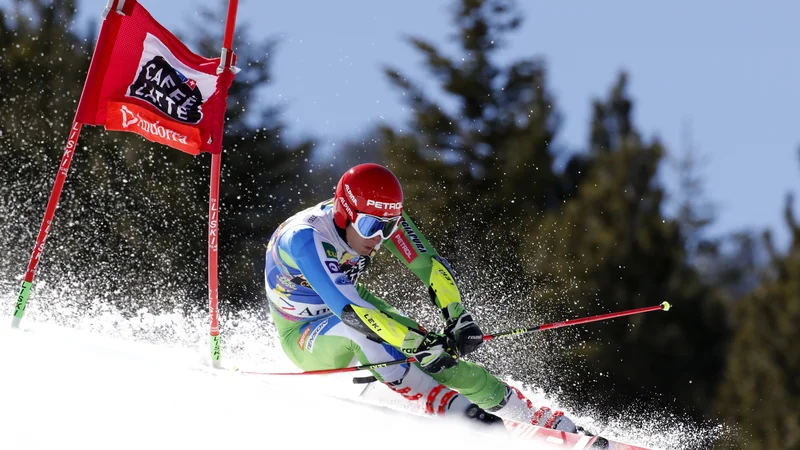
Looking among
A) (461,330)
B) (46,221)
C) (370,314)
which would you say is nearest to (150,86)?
(46,221)

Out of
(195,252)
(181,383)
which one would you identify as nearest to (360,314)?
(181,383)

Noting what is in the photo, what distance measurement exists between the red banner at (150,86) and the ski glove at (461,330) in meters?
2.18

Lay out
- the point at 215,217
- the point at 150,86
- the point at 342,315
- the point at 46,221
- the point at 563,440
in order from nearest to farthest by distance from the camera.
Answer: the point at 563,440, the point at 342,315, the point at 46,221, the point at 150,86, the point at 215,217

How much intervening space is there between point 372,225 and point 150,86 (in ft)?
6.57

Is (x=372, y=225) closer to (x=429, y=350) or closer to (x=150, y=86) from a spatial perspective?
(x=429, y=350)

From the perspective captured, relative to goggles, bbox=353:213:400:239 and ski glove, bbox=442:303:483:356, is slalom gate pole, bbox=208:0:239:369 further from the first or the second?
ski glove, bbox=442:303:483:356

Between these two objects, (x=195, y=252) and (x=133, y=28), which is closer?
(x=133, y=28)

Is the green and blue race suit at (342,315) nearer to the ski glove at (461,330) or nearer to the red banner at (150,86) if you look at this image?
the ski glove at (461,330)

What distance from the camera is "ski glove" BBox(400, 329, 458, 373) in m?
5.07

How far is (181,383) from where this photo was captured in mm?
4812

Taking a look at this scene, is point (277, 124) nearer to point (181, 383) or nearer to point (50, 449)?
point (181, 383)

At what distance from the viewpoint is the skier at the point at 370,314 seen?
204 inches

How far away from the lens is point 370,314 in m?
5.14

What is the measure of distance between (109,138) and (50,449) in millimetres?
17236
